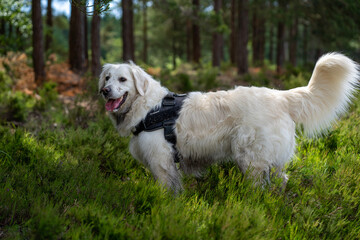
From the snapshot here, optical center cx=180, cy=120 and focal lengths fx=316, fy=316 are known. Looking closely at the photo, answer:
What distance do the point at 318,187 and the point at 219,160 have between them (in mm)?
1164

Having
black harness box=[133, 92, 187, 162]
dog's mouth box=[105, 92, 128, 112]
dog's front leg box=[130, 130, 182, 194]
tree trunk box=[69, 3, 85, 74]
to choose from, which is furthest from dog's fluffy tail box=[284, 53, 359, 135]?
tree trunk box=[69, 3, 85, 74]

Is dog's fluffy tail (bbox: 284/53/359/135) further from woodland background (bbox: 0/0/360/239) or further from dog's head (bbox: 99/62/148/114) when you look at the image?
dog's head (bbox: 99/62/148/114)

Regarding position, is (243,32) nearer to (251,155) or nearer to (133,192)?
(251,155)

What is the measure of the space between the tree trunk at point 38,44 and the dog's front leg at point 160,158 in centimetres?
737

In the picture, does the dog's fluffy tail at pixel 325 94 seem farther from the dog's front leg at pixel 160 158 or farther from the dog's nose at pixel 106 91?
the dog's nose at pixel 106 91

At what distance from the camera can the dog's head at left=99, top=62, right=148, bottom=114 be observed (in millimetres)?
3877

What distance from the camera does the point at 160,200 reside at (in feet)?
10.1

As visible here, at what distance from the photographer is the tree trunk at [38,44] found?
30.2ft

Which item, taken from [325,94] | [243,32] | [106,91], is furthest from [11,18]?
[243,32]

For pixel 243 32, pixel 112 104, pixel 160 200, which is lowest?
pixel 160 200

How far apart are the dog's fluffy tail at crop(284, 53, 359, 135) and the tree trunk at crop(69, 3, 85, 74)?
9.14 m

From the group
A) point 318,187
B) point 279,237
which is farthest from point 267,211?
point 318,187

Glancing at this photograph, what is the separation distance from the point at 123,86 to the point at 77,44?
907 centimetres

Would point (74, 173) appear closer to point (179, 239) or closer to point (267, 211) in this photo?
point (179, 239)
